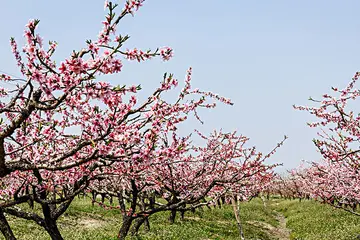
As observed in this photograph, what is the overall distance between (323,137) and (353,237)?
426 inches

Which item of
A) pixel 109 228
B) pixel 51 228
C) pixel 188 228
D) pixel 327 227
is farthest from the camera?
pixel 327 227

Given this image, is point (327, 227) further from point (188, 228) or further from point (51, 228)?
point (51, 228)

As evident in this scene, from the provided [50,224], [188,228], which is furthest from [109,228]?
[50,224]

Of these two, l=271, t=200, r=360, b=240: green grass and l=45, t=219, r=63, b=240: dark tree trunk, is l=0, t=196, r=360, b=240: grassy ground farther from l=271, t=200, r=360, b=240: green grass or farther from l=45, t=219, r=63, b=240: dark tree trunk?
l=45, t=219, r=63, b=240: dark tree trunk

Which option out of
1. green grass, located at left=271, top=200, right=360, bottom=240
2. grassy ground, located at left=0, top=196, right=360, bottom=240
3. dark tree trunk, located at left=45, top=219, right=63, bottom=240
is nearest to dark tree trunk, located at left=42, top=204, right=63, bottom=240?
dark tree trunk, located at left=45, top=219, right=63, bottom=240

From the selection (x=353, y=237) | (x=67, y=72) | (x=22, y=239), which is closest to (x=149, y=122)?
(x=67, y=72)

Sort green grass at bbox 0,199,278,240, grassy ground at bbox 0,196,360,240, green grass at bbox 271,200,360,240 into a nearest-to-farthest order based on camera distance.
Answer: green grass at bbox 0,199,278,240, grassy ground at bbox 0,196,360,240, green grass at bbox 271,200,360,240

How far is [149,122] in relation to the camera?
6.52m

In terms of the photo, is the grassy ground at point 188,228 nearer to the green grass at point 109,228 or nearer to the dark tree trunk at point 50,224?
the green grass at point 109,228

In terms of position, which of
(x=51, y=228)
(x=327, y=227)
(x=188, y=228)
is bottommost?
(x=188, y=228)

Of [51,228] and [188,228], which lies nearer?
[51,228]

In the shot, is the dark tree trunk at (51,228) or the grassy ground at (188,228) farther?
the grassy ground at (188,228)

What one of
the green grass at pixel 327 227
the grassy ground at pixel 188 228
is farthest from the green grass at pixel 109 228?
the green grass at pixel 327 227

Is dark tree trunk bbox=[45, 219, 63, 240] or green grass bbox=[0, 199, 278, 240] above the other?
dark tree trunk bbox=[45, 219, 63, 240]
